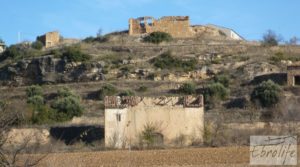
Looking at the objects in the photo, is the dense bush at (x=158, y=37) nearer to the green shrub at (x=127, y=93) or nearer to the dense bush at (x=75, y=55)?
the dense bush at (x=75, y=55)

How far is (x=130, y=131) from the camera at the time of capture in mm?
34969

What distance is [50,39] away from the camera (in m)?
64.6

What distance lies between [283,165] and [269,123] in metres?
13.4

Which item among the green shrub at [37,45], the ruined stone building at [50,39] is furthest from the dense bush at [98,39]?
the green shrub at [37,45]

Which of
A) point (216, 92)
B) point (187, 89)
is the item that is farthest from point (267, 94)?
point (187, 89)

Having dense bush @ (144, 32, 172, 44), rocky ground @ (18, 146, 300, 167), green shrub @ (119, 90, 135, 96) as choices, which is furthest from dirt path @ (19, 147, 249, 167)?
dense bush @ (144, 32, 172, 44)

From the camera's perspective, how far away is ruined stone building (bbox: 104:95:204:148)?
3428cm

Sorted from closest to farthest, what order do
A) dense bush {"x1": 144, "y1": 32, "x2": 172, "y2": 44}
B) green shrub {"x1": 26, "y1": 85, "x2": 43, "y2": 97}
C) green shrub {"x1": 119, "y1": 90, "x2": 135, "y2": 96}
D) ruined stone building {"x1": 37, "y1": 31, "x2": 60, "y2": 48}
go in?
green shrub {"x1": 119, "y1": 90, "x2": 135, "y2": 96} < green shrub {"x1": 26, "y1": 85, "x2": 43, "y2": 97} < dense bush {"x1": 144, "y1": 32, "x2": 172, "y2": 44} < ruined stone building {"x1": 37, "y1": 31, "x2": 60, "y2": 48}

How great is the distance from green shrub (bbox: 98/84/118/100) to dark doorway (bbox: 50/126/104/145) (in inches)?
334

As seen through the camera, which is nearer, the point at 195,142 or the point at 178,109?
the point at 195,142

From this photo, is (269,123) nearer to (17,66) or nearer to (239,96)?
(239,96)

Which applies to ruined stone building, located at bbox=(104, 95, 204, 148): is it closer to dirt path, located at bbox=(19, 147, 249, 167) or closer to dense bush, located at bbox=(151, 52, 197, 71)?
dirt path, located at bbox=(19, 147, 249, 167)

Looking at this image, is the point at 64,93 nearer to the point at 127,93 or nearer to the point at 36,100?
the point at 36,100

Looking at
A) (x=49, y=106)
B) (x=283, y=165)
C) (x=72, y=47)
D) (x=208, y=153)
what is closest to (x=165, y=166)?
(x=208, y=153)
